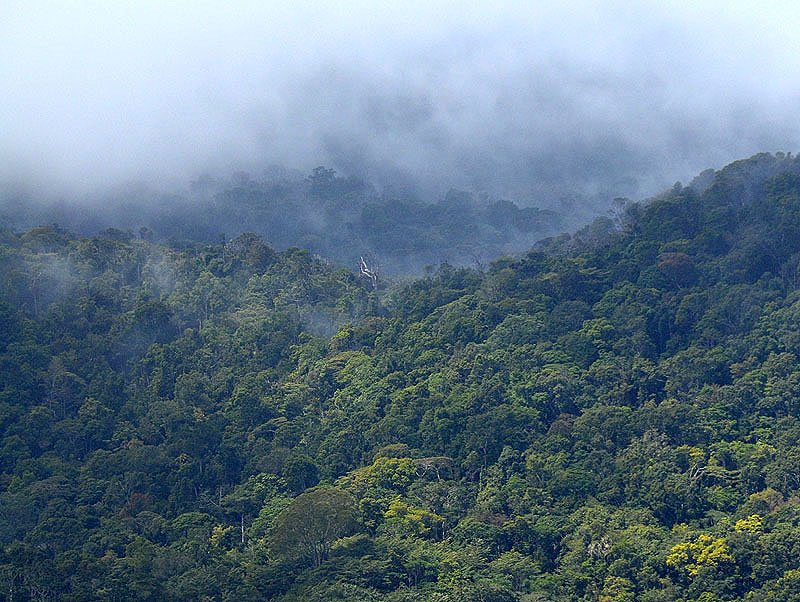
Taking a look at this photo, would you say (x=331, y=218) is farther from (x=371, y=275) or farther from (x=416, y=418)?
(x=416, y=418)

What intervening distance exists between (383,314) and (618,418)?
14499mm

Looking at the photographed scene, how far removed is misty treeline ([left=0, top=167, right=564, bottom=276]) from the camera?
6600cm

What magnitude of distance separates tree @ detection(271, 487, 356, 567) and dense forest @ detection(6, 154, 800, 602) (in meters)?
0.05

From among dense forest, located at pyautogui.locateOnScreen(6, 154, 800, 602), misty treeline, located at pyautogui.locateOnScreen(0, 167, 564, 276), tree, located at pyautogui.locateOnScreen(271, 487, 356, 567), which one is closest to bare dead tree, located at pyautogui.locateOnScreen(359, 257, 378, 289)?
→ dense forest, located at pyautogui.locateOnScreen(6, 154, 800, 602)

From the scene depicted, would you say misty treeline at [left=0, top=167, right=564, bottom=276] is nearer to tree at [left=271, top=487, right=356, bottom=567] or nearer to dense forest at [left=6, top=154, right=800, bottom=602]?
dense forest at [left=6, top=154, right=800, bottom=602]

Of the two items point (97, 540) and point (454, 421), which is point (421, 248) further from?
point (97, 540)

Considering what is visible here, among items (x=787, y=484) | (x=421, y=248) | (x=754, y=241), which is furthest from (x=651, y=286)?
(x=421, y=248)

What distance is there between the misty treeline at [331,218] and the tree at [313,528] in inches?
1216

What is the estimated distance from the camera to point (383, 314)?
4844 cm

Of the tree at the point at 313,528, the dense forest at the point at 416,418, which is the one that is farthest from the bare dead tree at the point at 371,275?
the tree at the point at 313,528

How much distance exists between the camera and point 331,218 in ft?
235

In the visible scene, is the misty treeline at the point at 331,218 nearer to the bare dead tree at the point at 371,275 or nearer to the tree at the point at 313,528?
the bare dead tree at the point at 371,275

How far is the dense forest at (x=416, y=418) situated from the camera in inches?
1201

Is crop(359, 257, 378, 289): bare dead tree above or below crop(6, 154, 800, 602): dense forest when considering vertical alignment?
above
